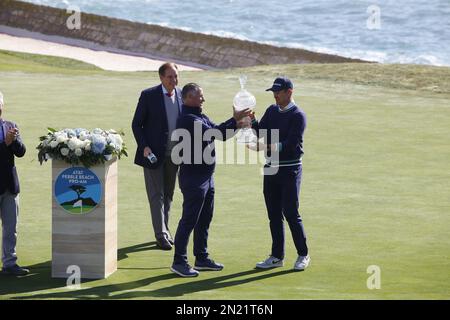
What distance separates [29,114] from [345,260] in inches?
401

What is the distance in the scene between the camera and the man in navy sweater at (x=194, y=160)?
1013 centimetres

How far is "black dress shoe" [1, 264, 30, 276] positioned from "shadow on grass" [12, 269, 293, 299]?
76 centimetres

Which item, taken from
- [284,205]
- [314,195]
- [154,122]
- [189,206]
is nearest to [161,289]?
[189,206]

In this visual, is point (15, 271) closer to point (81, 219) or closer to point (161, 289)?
point (81, 219)

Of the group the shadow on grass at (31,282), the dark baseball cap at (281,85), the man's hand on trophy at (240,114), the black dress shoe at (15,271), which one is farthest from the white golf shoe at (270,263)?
the black dress shoe at (15,271)

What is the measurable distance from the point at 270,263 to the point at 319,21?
308 ft

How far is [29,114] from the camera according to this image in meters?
19.8

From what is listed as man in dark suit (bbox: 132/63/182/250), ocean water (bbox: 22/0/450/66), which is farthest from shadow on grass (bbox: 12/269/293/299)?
ocean water (bbox: 22/0/450/66)

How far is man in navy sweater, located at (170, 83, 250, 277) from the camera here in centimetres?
1013

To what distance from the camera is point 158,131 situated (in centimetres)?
1150

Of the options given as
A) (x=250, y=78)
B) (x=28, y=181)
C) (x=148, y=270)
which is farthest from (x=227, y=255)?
(x=250, y=78)

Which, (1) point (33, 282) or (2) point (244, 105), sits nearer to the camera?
(1) point (33, 282)

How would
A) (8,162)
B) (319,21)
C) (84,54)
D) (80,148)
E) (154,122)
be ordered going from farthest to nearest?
(319,21) → (84,54) → (154,122) → (8,162) → (80,148)
